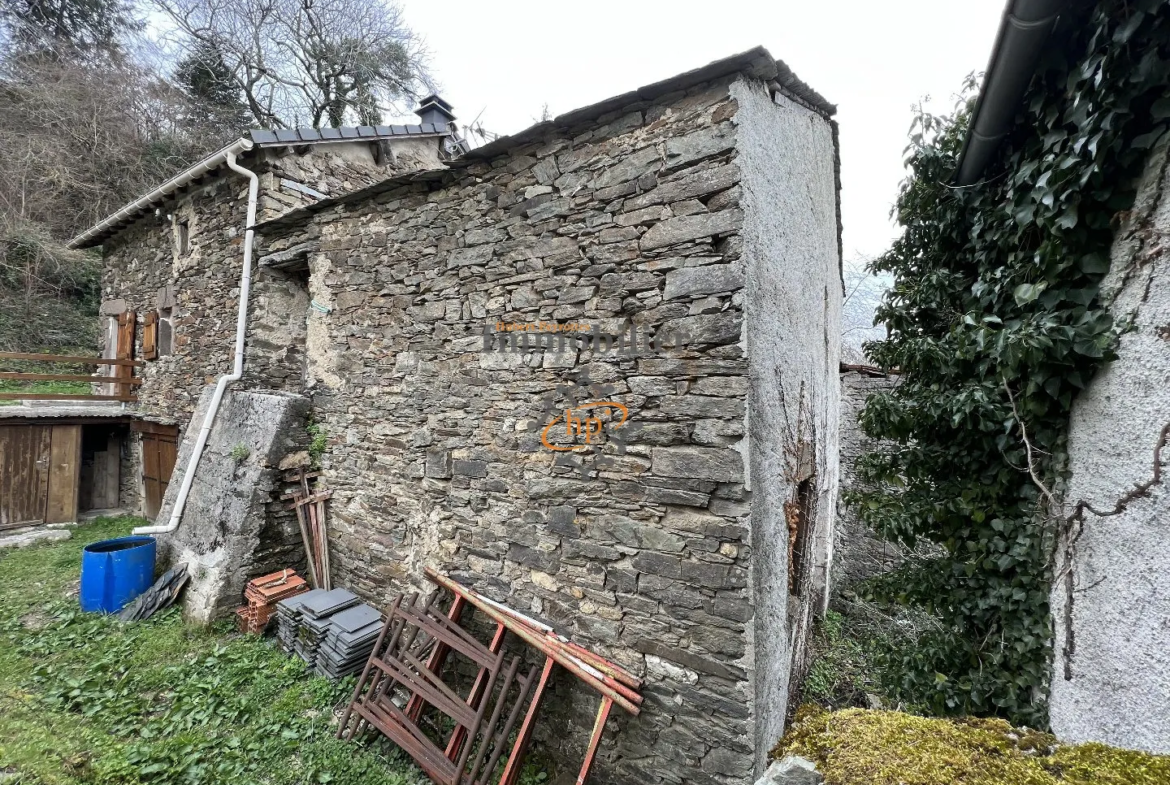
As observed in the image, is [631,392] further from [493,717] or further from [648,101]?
[493,717]

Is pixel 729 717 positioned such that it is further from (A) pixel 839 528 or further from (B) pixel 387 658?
(A) pixel 839 528

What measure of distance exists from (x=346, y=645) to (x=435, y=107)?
24.3 ft

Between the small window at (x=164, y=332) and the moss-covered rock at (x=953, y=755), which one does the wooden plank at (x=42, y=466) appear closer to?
the small window at (x=164, y=332)

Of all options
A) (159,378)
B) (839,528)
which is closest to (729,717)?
(839,528)

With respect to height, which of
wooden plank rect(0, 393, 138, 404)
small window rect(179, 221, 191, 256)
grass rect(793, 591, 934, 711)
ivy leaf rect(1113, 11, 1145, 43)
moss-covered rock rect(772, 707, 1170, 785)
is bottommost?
grass rect(793, 591, 934, 711)

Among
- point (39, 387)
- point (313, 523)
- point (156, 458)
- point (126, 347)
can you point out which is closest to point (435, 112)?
point (313, 523)

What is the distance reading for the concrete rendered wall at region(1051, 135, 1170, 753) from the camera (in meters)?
1.67

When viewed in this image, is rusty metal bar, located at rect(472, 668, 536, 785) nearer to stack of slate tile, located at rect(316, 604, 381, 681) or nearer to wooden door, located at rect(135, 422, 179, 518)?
stack of slate tile, located at rect(316, 604, 381, 681)

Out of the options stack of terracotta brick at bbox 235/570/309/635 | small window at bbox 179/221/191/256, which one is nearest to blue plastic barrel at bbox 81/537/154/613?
stack of terracotta brick at bbox 235/570/309/635

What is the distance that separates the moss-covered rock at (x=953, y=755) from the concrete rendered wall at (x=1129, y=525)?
3.11ft

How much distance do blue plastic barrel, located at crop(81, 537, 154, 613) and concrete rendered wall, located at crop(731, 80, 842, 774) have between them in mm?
6030

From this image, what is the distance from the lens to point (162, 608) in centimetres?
470

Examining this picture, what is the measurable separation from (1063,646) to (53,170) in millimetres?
17681

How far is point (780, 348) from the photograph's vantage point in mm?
2959
